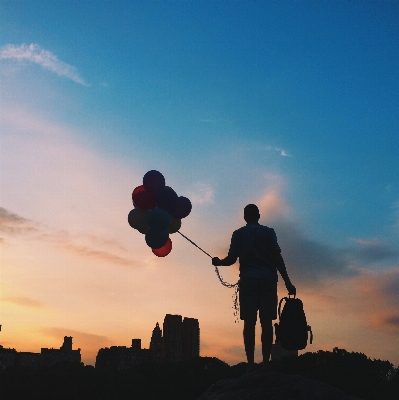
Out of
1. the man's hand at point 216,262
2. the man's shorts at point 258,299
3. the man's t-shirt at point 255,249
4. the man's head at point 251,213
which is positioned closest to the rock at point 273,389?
the man's shorts at point 258,299

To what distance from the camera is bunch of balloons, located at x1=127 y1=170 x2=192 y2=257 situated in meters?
8.38

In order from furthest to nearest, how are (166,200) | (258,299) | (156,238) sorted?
(166,200) → (156,238) → (258,299)

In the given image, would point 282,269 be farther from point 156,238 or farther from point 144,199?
point 144,199

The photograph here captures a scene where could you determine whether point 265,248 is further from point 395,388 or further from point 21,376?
point 21,376

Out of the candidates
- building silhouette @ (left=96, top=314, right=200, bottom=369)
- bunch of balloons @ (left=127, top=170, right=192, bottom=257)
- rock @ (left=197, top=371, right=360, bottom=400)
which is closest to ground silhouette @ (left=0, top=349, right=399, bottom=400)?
bunch of balloons @ (left=127, top=170, right=192, bottom=257)

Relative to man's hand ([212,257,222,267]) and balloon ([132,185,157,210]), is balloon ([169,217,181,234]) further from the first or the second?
man's hand ([212,257,222,267])

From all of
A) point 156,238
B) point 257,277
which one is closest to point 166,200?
point 156,238

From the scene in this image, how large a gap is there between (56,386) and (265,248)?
6657cm

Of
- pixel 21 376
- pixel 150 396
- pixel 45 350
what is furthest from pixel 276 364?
pixel 45 350

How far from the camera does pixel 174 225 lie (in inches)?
360

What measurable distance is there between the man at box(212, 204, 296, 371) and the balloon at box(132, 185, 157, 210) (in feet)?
6.68

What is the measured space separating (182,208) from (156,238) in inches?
33.1

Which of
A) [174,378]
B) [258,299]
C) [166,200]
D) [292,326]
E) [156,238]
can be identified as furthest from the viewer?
[174,378]

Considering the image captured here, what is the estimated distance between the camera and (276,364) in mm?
60875
